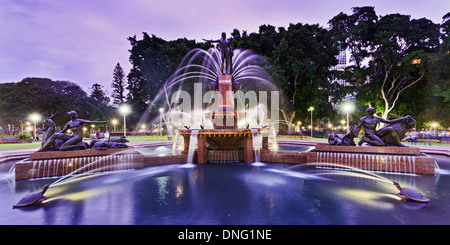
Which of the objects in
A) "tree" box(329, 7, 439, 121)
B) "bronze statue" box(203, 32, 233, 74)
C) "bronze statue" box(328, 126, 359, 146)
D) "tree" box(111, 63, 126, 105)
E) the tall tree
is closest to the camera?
"bronze statue" box(328, 126, 359, 146)

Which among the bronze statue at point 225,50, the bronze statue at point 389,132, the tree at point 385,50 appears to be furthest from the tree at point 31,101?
the tree at point 385,50

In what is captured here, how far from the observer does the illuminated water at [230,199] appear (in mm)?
5020

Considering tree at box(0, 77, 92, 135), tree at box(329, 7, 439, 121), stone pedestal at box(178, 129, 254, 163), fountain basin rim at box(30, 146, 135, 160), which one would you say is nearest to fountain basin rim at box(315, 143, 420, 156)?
stone pedestal at box(178, 129, 254, 163)

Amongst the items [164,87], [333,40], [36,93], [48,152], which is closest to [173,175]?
[48,152]

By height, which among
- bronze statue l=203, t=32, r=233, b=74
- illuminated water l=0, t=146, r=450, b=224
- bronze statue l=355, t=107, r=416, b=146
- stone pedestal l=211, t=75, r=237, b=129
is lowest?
illuminated water l=0, t=146, r=450, b=224

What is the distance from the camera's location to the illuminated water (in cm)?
502

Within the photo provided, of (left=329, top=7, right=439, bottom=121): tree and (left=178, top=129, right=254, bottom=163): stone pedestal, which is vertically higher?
(left=329, top=7, right=439, bottom=121): tree

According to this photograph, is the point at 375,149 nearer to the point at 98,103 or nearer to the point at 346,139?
the point at 346,139

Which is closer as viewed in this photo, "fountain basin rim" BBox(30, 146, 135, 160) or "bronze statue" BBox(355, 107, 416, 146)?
"fountain basin rim" BBox(30, 146, 135, 160)
